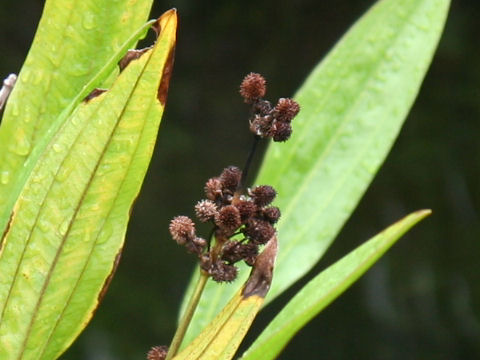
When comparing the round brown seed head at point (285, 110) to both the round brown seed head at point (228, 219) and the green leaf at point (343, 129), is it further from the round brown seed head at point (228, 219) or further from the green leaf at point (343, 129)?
the green leaf at point (343, 129)

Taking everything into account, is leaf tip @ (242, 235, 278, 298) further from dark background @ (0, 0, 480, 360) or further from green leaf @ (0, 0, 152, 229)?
dark background @ (0, 0, 480, 360)

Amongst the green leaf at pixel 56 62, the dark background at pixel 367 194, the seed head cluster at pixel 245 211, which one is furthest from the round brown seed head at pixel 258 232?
the dark background at pixel 367 194

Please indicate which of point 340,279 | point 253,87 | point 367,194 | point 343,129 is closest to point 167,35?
point 253,87

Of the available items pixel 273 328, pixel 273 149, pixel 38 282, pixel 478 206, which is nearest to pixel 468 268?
pixel 478 206

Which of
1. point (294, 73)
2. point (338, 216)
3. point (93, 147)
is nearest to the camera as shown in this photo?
point (93, 147)

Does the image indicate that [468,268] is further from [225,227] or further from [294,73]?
[225,227]

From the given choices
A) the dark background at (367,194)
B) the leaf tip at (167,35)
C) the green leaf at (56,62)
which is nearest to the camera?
the leaf tip at (167,35)

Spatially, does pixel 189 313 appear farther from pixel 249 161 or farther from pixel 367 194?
pixel 367 194
